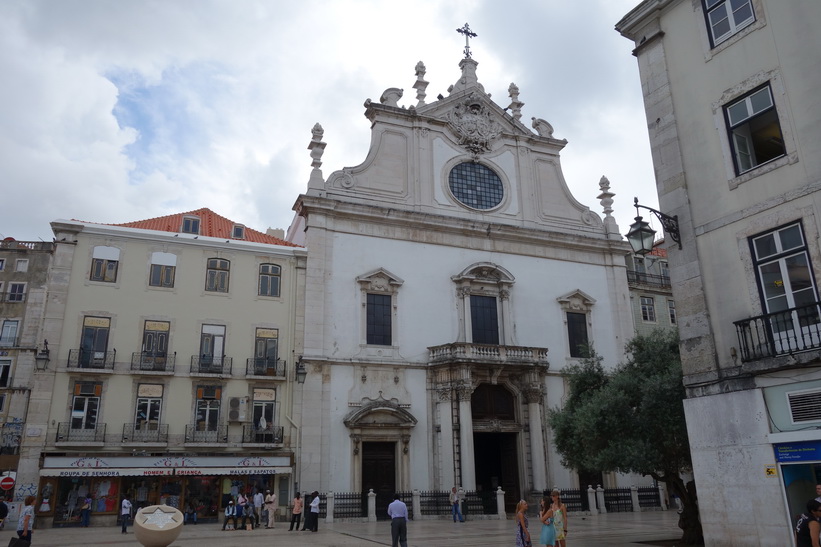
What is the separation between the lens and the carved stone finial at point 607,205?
3653 centimetres

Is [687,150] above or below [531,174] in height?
below

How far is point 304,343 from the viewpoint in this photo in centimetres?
2806

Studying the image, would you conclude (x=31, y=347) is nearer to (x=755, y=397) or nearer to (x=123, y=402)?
(x=123, y=402)

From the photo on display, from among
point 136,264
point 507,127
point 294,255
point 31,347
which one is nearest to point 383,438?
point 294,255

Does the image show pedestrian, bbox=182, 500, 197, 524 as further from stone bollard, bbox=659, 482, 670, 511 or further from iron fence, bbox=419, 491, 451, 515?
stone bollard, bbox=659, 482, 670, 511

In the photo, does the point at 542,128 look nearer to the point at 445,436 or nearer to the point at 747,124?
the point at 445,436

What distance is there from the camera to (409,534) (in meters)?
19.7

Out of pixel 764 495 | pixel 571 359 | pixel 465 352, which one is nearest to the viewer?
pixel 764 495

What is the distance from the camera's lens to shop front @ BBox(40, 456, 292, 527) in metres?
23.8

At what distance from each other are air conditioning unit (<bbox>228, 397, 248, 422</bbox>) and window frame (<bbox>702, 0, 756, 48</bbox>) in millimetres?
20845

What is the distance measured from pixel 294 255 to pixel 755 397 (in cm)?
2100

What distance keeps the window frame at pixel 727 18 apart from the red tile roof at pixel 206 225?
19.9 meters

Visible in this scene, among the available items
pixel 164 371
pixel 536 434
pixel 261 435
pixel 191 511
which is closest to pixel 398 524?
pixel 261 435

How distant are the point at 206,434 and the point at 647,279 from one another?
27.8 m
